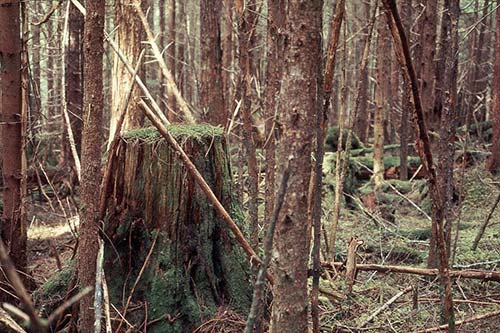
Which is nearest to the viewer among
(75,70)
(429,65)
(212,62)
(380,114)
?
(75,70)

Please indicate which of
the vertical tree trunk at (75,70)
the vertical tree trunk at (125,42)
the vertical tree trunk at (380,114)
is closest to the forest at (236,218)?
the vertical tree trunk at (125,42)

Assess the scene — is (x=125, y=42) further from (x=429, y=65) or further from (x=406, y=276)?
(x=429, y=65)

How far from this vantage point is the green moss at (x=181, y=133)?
4.01m

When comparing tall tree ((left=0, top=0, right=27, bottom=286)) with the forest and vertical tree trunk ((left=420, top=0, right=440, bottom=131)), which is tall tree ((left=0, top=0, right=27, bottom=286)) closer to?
the forest

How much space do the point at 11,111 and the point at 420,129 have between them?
3.52m

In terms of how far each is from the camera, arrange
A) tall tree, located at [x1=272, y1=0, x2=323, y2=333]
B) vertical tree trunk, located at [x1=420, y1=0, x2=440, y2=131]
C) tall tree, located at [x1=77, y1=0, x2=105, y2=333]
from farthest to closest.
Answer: vertical tree trunk, located at [x1=420, y1=0, x2=440, y2=131]
tall tree, located at [x1=77, y1=0, x2=105, y2=333]
tall tree, located at [x1=272, y1=0, x2=323, y2=333]

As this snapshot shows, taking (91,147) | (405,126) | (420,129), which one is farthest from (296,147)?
(405,126)

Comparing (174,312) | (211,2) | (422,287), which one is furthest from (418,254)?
(211,2)

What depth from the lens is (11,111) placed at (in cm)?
465

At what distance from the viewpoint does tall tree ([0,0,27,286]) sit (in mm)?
4617

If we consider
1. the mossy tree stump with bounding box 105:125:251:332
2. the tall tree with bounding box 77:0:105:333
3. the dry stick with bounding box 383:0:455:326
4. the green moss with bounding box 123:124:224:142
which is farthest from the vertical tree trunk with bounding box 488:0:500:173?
the tall tree with bounding box 77:0:105:333

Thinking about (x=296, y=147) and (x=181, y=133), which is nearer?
(x=296, y=147)

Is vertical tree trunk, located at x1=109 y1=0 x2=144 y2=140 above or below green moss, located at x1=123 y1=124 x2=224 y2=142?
above

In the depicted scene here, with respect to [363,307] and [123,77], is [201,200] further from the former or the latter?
[123,77]
